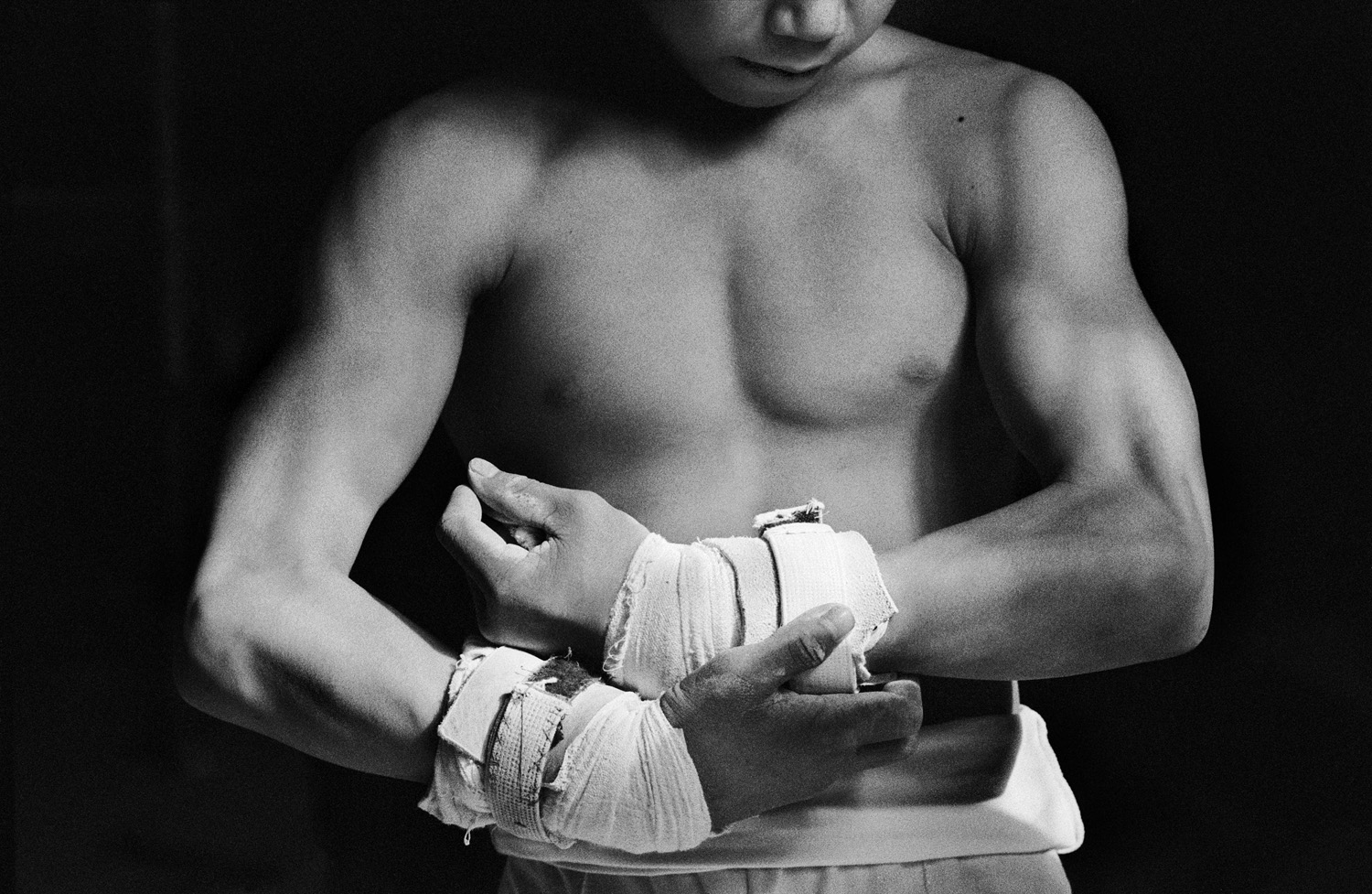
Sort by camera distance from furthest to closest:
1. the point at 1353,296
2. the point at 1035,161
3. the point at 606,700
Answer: the point at 1353,296
the point at 1035,161
the point at 606,700

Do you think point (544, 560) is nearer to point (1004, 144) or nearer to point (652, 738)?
point (652, 738)

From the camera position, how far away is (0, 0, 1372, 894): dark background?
1154 millimetres

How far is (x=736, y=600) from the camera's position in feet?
3.23

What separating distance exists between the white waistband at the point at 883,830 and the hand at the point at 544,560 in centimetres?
14

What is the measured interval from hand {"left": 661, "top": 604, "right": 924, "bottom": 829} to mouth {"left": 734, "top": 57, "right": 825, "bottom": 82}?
0.34m

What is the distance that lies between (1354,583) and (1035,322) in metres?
0.35

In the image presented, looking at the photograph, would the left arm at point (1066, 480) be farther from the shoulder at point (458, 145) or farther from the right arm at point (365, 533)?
the shoulder at point (458, 145)

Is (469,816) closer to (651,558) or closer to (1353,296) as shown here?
(651,558)

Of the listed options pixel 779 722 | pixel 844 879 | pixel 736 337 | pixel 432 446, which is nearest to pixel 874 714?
pixel 779 722

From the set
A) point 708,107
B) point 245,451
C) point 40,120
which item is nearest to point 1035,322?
point 708,107

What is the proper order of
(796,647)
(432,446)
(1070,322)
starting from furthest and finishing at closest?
(432,446), (1070,322), (796,647)

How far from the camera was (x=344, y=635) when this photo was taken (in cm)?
103

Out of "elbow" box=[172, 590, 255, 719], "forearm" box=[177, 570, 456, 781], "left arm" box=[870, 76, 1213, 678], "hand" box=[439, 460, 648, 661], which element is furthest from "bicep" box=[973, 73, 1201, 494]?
"elbow" box=[172, 590, 255, 719]

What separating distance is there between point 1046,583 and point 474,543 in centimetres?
34
